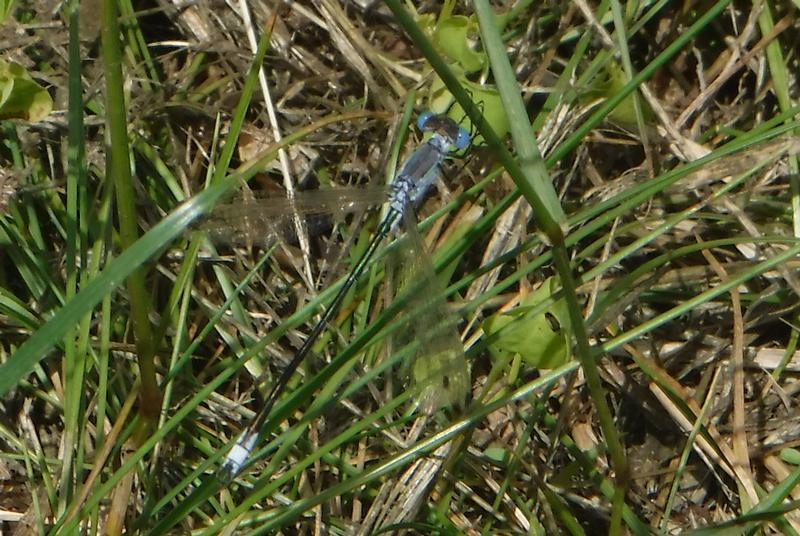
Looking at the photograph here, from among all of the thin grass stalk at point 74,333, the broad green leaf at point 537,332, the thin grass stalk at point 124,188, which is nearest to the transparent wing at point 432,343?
the broad green leaf at point 537,332

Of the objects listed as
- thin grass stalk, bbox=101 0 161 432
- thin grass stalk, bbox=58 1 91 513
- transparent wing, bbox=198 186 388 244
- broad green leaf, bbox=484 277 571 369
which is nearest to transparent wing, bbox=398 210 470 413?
broad green leaf, bbox=484 277 571 369

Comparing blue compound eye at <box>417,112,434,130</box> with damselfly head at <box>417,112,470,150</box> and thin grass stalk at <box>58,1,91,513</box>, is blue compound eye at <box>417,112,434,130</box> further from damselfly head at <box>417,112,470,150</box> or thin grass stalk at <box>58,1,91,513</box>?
thin grass stalk at <box>58,1,91,513</box>

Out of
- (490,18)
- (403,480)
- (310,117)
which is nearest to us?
(490,18)

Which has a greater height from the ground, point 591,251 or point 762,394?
point 591,251

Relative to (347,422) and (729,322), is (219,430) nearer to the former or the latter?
(347,422)

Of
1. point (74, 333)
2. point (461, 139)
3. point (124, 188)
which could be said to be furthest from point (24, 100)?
point (461, 139)

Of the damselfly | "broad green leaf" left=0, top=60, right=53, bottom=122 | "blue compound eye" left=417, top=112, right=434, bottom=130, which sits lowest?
the damselfly

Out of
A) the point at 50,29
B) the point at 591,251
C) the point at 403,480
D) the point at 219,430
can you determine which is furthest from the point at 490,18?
the point at 50,29

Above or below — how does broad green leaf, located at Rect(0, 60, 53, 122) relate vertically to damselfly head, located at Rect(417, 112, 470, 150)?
above

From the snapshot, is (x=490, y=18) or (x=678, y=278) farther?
(x=678, y=278)

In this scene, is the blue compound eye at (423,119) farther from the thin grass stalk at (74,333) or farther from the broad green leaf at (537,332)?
the thin grass stalk at (74,333)
